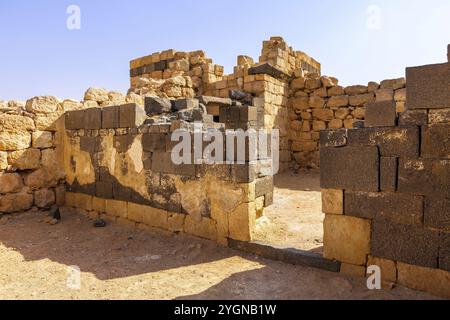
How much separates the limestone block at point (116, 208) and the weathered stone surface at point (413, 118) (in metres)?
4.55

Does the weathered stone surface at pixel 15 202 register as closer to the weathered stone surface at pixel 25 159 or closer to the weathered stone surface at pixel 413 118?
the weathered stone surface at pixel 25 159

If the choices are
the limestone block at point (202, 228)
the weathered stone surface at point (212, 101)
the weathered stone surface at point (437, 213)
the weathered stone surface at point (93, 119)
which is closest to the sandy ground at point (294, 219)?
the limestone block at point (202, 228)

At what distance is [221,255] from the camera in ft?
14.5

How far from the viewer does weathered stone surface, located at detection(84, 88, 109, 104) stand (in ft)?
24.4

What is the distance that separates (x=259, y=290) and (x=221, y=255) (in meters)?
1.05

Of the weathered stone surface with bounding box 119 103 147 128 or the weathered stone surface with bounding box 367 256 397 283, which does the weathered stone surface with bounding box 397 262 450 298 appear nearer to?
the weathered stone surface with bounding box 367 256 397 283

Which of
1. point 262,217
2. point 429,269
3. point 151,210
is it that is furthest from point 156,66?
point 429,269

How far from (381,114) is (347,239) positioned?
1425mm

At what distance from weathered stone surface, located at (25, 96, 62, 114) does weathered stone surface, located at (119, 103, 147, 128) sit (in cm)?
200

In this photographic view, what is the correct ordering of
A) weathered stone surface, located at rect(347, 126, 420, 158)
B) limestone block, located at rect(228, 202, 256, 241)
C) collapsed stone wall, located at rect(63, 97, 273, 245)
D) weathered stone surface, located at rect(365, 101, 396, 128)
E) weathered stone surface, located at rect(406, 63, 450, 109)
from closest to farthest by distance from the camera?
weathered stone surface, located at rect(406, 63, 450, 109) → weathered stone surface, located at rect(347, 126, 420, 158) → weathered stone surface, located at rect(365, 101, 396, 128) → limestone block, located at rect(228, 202, 256, 241) → collapsed stone wall, located at rect(63, 97, 273, 245)

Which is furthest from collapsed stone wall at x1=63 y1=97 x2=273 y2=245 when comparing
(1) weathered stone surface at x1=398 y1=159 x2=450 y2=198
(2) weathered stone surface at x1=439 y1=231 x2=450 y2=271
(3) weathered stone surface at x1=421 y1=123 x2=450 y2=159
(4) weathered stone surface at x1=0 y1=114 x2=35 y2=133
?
(2) weathered stone surface at x1=439 y1=231 x2=450 y2=271

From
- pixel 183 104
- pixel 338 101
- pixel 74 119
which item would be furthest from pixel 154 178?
pixel 338 101
